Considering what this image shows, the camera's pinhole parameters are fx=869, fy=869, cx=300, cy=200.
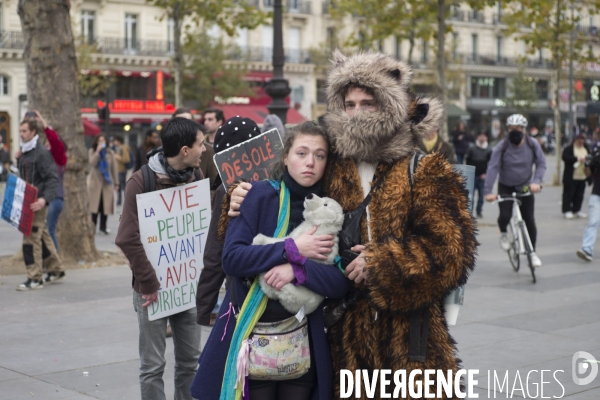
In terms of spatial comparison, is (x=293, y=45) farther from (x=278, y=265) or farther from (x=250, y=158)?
(x=278, y=265)

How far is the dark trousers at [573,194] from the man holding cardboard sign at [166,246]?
14.0 m

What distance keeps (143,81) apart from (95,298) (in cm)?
4138

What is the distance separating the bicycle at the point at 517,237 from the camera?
999 cm

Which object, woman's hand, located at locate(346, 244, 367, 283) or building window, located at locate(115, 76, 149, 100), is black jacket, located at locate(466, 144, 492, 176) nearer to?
woman's hand, located at locate(346, 244, 367, 283)

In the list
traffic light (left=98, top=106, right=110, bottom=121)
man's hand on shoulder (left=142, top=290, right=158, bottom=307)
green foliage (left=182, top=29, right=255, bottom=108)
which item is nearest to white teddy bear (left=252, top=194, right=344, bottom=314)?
man's hand on shoulder (left=142, top=290, right=158, bottom=307)

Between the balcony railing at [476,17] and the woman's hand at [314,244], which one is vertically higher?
the balcony railing at [476,17]

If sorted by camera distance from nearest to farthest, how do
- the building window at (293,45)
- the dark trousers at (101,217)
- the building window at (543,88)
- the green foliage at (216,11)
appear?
the dark trousers at (101,217)
the green foliage at (216,11)
the building window at (293,45)
the building window at (543,88)

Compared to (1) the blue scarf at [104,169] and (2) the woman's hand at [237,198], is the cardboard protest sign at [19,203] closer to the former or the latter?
(1) the blue scarf at [104,169]

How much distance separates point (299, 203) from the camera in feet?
11.2

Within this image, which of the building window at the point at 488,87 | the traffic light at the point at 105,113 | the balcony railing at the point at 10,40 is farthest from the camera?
the building window at the point at 488,87

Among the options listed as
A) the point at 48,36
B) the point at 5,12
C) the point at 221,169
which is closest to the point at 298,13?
the point at 5,12

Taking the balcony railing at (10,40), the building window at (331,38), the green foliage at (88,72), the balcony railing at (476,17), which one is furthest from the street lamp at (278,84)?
the balcony railing at (476,17)

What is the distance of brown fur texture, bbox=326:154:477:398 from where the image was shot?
3.20 m

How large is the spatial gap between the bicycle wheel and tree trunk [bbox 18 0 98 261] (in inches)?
217
